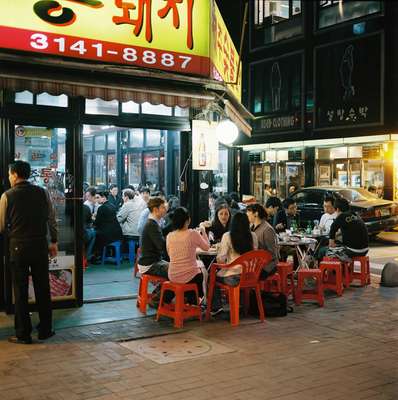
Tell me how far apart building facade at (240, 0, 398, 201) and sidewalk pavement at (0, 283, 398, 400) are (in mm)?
15810

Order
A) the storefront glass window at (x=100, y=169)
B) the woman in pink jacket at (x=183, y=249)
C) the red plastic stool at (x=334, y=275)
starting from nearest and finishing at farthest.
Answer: the woman in pink jacket at (x=183, y=249), the red plastic stool at (x=334, y=275), the storefront glass window at (x=100, y=169)

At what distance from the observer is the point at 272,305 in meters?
7.70

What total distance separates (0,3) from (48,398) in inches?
195

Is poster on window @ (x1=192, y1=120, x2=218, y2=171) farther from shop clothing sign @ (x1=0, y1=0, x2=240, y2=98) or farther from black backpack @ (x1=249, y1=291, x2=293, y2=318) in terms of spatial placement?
black backpack @ (x1=249, y1=291, x2=293, y2=318)

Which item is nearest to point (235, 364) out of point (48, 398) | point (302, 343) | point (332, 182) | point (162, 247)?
point (302, 343)

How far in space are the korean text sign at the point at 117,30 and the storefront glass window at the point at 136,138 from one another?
10561mm

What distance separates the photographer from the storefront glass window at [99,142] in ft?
69.5

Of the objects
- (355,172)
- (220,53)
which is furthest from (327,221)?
(355,172)

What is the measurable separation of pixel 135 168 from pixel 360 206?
790cm

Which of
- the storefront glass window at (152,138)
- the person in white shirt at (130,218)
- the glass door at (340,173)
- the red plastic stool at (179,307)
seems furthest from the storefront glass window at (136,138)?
the red plastic stool at (179,307)

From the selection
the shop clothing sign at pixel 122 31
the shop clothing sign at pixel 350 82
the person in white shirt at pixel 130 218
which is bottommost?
the person in white shirt at pixel 130 218

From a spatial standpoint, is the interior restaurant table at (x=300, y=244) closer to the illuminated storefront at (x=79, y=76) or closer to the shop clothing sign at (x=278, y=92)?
the illuminated storefront at (x=79, y=76)

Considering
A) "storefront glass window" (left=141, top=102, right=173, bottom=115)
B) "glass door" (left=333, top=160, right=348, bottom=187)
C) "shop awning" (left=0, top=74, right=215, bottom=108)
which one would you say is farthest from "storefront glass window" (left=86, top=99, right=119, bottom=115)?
"glass door" (left=333, top=160, right=348, bottom=187)

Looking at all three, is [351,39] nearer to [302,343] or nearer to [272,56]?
[272,56]
